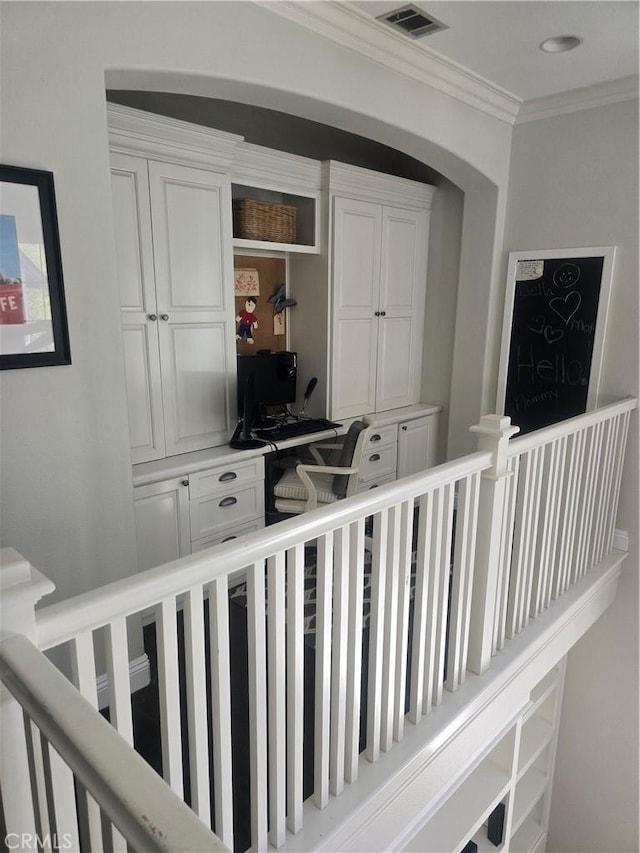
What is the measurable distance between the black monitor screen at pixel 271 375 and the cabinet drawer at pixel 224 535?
24.4 inches

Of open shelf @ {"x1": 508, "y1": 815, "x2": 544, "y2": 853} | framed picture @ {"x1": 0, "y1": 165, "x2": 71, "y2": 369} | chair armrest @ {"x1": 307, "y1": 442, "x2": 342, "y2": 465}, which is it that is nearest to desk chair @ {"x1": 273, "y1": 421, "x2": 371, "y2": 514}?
Answer: chair armrest @ {"x1": 307, "y1": 442, "x2": 342, "y2": 465}

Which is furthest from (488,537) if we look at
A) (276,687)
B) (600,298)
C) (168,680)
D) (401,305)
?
(401,305)

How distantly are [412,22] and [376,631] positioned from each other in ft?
8.09

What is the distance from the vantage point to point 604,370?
3291mm

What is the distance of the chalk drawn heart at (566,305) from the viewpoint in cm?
334

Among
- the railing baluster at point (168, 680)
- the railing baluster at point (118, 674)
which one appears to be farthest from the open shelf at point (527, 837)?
the railing baluster at point (118, 674)

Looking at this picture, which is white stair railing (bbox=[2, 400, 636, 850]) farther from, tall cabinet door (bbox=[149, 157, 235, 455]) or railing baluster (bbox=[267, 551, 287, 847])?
tall cabinet door (bbox=[149, 157, 235, 455])

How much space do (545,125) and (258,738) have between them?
3.62 meters

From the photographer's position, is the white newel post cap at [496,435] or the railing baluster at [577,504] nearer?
the white newel post cap at [496,435]

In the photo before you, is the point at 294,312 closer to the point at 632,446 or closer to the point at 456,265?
the point at 456,265

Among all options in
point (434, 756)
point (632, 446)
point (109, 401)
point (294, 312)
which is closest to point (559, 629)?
point (434, 756)

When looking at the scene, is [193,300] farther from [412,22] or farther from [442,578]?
[442,578]

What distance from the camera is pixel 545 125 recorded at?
335cm

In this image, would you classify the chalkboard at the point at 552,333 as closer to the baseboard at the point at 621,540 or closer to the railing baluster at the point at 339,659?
the baseboard at the point at 621,540
